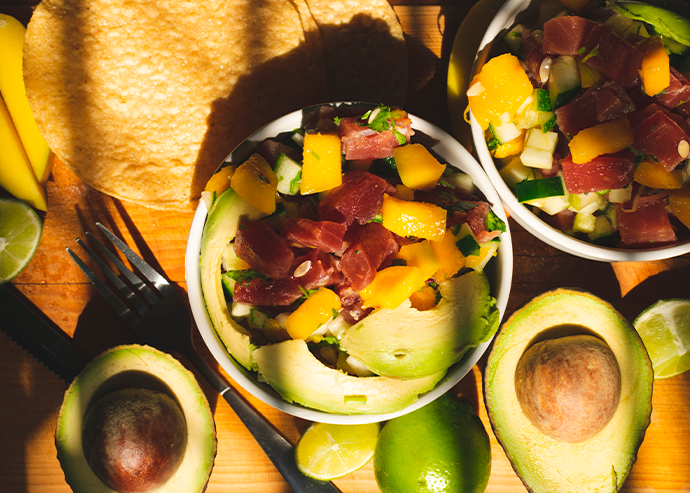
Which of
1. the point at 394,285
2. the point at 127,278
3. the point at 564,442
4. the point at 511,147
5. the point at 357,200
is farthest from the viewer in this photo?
the point at 127,278

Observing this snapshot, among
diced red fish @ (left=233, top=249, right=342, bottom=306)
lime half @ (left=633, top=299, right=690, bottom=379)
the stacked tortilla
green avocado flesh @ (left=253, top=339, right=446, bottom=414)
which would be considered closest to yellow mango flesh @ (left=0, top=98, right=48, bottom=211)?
the stacked tortilla

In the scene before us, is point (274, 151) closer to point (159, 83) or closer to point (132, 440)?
point (159, 83)

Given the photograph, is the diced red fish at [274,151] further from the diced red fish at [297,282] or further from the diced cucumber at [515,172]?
the diced cucumber at [515,172]

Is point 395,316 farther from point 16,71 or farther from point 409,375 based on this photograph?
point 16,71

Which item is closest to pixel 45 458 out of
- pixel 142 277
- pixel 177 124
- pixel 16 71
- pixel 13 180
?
pixel 142 277

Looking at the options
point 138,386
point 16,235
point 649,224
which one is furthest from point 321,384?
point 16,235

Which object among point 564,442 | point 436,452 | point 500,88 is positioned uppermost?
point 500,88
